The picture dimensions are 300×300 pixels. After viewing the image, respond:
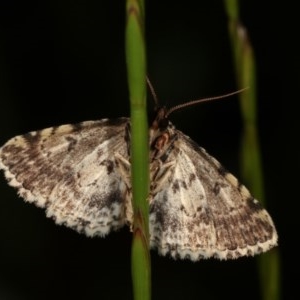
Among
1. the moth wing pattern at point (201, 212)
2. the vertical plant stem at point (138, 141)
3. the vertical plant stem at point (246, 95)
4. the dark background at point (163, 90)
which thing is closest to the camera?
the vertical plant stem at point (138, 141)

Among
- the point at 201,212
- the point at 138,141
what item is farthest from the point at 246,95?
the point at 201,212

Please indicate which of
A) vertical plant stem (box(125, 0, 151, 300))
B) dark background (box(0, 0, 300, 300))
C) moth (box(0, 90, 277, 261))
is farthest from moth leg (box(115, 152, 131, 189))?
dark background (box(0, 0, 300, 300))

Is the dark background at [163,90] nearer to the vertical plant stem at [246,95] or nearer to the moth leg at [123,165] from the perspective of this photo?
the moth leg at [123,165]

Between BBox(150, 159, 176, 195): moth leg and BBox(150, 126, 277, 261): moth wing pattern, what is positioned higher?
BBox(150, 159, 176, 195): moth leg

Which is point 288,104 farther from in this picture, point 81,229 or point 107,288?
point 81,229

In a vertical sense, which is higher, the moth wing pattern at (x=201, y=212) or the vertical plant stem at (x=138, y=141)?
the vertical plant stem at (x=138, y=141)

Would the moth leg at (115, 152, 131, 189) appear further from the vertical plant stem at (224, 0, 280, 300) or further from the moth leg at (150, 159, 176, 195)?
the vertical plant stem at (224, 0, 280, 300)

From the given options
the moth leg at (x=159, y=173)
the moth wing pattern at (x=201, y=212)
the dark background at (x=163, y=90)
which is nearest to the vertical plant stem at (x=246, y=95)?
the moth wing pattern at (x=201, y=212)
